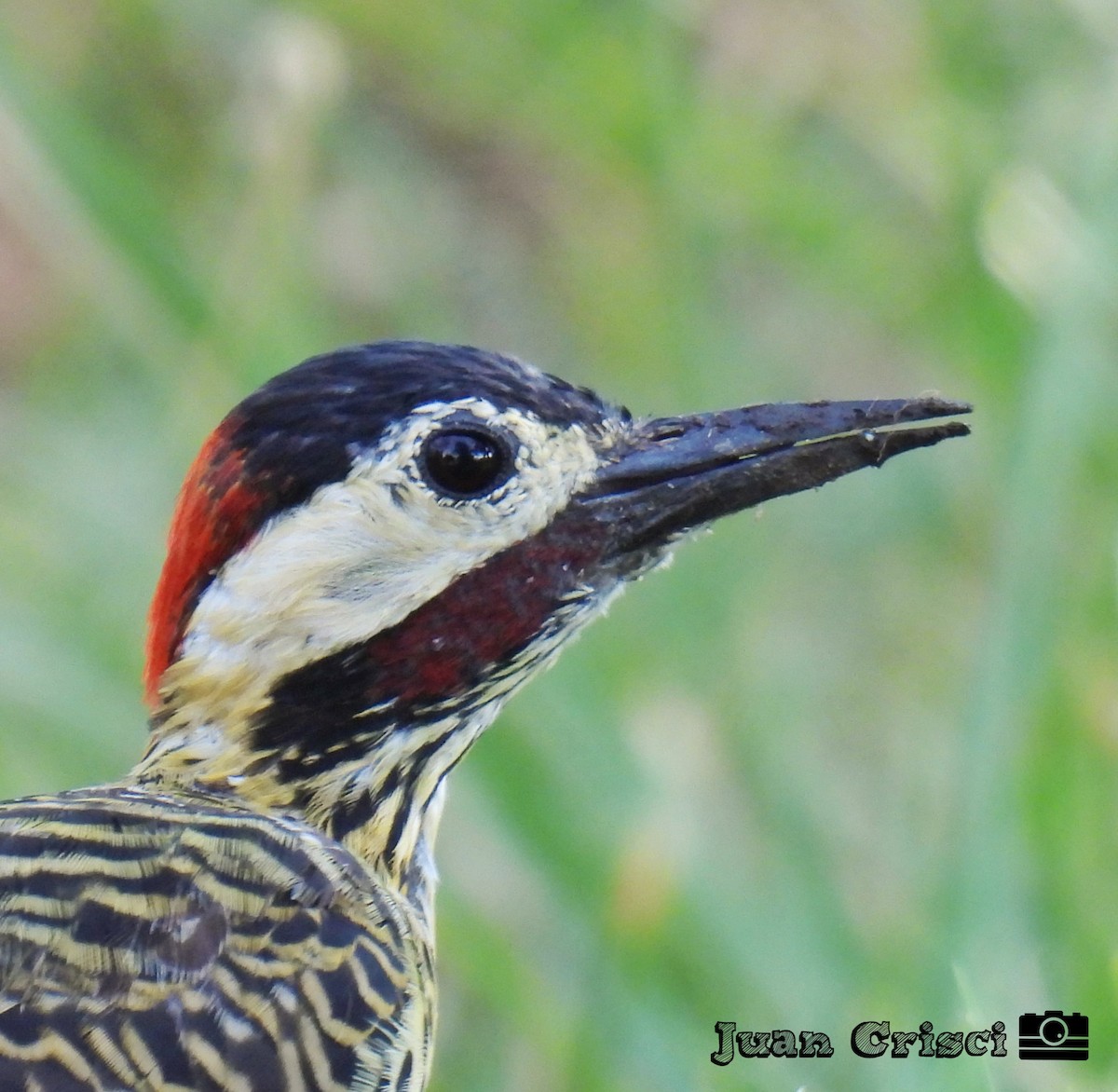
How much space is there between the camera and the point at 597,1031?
356 cm

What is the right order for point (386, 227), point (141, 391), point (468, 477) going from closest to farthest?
1. point (468, 477)
2. point (141, 391)
3. point (386, 227)

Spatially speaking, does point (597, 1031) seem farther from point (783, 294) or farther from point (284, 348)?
point (783, 294)

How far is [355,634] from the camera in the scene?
308 cm

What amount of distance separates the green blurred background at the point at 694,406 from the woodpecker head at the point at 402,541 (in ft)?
1.99

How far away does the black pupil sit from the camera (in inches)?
120

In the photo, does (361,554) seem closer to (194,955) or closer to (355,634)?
(355,634)

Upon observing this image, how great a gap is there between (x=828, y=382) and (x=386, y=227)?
157 centimetres

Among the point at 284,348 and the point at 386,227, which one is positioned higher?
the point at 386,227

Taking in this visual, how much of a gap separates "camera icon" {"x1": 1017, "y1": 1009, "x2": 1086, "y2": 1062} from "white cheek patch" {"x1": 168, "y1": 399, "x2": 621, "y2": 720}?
3.79 ft

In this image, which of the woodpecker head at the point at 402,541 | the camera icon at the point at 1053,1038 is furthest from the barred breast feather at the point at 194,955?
the camera icon at the point at 1053,1038

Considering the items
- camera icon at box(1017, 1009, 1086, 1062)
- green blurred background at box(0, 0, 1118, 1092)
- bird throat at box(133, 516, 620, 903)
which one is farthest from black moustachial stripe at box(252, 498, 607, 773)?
camera icon at box(1017, 1009, 1086, 1062)

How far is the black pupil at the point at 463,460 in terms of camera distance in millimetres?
3039

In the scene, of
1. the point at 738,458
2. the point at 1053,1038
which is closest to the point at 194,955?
the point at 738,458

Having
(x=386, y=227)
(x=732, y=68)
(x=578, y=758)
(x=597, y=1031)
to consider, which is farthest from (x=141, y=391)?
(x=597, y=1031)
